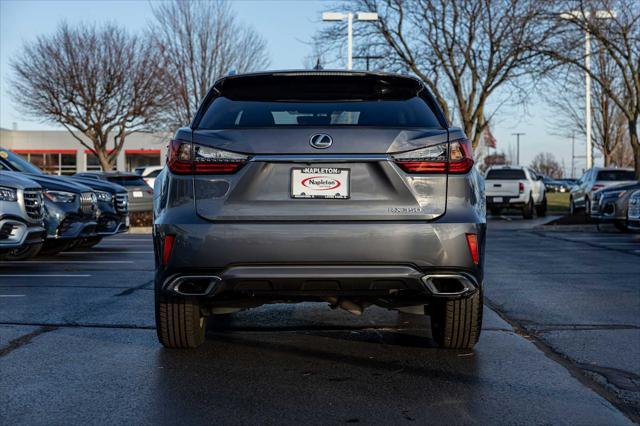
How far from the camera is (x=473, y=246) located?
4707mm

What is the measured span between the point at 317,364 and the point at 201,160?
1.40m

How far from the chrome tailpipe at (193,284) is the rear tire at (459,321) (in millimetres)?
1421

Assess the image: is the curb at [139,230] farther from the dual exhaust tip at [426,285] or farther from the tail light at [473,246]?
the tail light at [473,246]

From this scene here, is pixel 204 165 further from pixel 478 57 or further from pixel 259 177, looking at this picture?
pixel 478 57

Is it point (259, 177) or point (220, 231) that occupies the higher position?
point (259, 177)

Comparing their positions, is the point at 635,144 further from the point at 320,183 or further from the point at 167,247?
the point at 167,247

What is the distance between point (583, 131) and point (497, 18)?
15828 mm

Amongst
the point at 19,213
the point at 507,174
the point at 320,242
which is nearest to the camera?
the point at 320,242

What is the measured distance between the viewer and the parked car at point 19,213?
9.66 metres

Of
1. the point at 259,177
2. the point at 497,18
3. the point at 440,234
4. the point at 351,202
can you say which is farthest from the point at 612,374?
the point at 497,18

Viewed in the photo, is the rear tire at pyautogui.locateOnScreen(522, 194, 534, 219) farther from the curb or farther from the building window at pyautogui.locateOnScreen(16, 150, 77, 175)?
the building window at pyautogui.locateOnScreen(16, 150, 77, 175)

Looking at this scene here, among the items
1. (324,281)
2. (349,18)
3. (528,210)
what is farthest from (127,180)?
(324,281)

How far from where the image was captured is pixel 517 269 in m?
10.4

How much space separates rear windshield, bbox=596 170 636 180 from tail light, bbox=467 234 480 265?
67.5 ft
